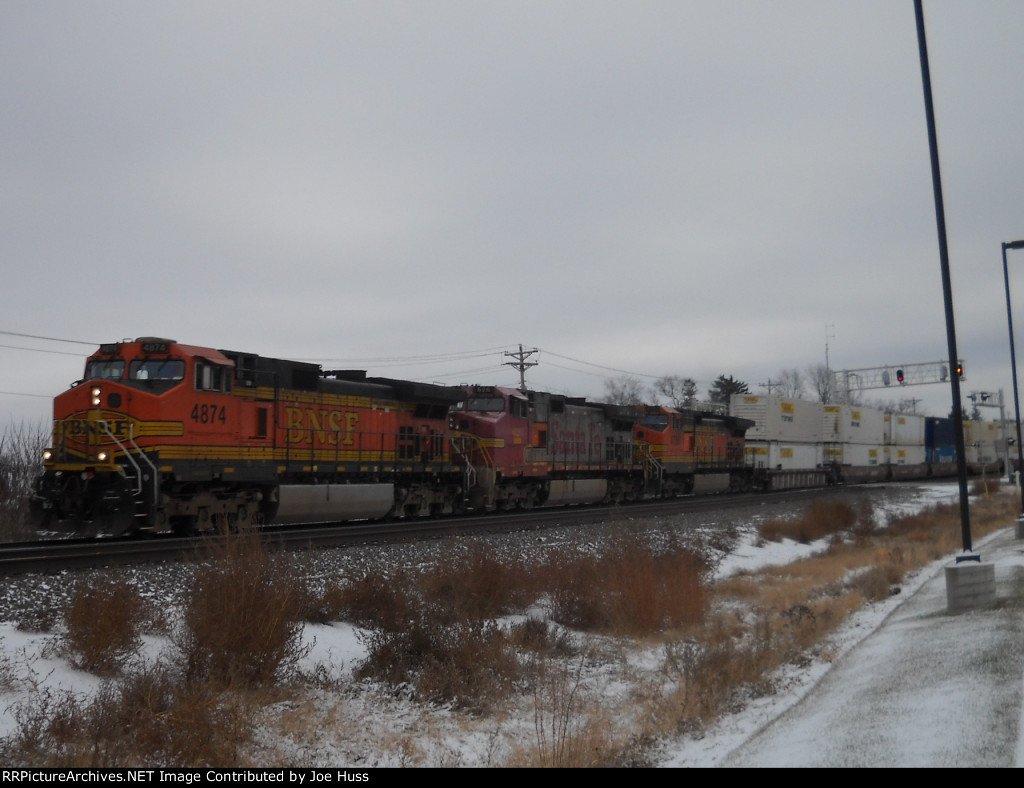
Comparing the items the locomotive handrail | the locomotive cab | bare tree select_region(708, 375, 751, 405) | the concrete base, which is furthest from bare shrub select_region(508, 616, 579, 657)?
bare tree select_region(708, 375, 751, 405)

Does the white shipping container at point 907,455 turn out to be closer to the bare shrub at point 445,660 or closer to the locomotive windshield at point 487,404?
the locomotive windshield at point 487,404

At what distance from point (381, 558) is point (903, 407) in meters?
151

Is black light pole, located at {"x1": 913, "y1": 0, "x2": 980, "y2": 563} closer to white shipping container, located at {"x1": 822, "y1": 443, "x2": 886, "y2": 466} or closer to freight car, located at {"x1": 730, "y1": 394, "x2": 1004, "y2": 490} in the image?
freight car, located at {"x1": 730, "y1": 394, "x2": 1004, "y2": 490}

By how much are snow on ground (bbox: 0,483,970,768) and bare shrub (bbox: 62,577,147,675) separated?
15 centimetres

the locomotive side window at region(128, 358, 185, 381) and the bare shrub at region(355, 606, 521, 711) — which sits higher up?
the locomotive side window at region(128, 358, 185, 381)

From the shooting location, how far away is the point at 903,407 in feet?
485

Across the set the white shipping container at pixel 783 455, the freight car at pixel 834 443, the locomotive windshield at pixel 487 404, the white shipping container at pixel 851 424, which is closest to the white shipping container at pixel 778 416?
the freight car at pixel 834 443

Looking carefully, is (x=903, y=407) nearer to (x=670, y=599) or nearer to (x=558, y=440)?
(x=558, y=440)

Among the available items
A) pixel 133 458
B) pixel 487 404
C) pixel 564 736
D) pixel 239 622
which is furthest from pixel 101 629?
pixel 487 404

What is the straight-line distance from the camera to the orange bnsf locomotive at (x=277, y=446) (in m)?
15.6

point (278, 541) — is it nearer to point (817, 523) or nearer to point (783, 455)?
point (817, 523)

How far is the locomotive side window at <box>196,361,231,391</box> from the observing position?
17.0 m
